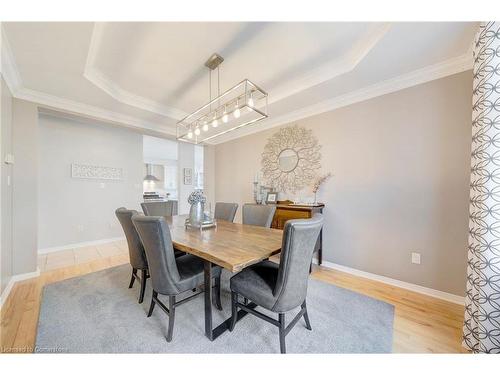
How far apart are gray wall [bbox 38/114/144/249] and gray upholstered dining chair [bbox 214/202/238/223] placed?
8.59 feet

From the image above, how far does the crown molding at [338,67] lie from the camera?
1.70 meters

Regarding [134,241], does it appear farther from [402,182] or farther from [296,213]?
[402,182]

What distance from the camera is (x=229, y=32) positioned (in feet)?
5.68

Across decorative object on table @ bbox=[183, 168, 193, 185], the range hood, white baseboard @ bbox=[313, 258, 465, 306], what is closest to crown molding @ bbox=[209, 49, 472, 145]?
white baseboard @ bbox=[313, 258, 465, 306]

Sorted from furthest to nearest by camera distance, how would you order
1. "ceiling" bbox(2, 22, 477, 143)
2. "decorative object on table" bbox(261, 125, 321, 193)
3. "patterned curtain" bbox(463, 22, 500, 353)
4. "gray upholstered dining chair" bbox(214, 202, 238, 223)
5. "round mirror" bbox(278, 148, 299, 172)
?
"round mirror" bbox(278, 148, 299, 172), "decorative object on table" bbox(261, 125, 321, 193), "gray upholstered dining chair" bbox(214, 202, 238, 223), "ceiling" bbox(2, 22, 477, 143), "patterned curtain" bbox(463, 22, 500, 353)

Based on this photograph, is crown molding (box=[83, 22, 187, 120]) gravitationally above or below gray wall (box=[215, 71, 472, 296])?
above

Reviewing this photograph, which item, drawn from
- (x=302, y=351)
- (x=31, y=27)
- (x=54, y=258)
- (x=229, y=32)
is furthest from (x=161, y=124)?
(x=302, y=351)

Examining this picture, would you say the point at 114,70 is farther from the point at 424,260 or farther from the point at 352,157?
the point at 424,260

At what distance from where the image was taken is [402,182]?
2.25m

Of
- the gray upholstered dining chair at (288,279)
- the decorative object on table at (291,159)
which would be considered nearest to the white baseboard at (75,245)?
the decorative object on table at (291,159)

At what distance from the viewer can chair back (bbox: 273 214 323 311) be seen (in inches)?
45.0

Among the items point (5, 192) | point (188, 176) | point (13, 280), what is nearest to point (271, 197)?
Result: point (188, 176)

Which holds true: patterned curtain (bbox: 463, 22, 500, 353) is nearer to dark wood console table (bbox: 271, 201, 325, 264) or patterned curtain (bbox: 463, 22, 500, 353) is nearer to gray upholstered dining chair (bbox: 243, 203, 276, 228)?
dark wood console table (bbox: 271, 201, 325, 264)

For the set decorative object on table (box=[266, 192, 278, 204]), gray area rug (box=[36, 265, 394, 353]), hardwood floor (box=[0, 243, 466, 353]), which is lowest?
hardwood floor (box=[0, 243, 466, 353])
